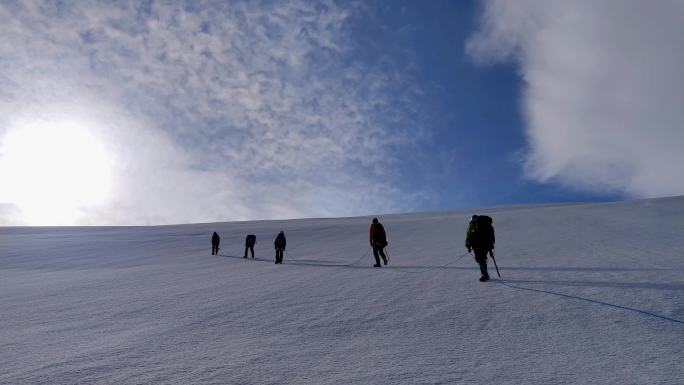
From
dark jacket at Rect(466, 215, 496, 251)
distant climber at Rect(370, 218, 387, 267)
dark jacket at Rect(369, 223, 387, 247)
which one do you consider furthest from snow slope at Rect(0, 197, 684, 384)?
dark jacket at Rect(369, 223, 387, 247)

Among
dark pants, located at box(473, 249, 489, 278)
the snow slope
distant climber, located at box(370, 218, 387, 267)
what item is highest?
distant climber, located at box(370, 218, 387, 267)

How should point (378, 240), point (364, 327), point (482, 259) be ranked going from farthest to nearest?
1. point (378, 240)
2. point (482, 259)
3. point (364, 327)

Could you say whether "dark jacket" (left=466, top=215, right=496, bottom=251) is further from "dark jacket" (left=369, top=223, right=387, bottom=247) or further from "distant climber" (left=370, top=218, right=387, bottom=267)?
"dark jacket" (left=369, top=223, right=387, bottom=247)

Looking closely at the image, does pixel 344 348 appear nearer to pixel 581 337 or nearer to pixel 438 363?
pixel 438 363

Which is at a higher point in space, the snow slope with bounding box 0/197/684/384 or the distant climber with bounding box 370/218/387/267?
the distant climber with bounding box 370/218/387/267

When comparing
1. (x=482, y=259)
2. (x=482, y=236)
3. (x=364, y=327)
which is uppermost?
(x=482, y=236)

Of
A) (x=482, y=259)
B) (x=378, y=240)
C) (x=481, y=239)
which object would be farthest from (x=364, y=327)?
(x=378, y=240)

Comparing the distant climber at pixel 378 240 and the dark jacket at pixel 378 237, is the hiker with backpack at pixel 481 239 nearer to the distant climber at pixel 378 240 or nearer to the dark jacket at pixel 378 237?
the distant climber at pixel 378 240

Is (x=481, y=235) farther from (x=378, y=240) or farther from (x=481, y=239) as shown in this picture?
(x=378, y=240)

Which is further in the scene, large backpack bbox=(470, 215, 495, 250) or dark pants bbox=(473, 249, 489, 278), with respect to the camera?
large backpack bbox=(470, 215, 495, 250)

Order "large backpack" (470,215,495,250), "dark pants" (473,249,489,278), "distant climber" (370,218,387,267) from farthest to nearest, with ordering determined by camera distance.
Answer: "distant climber" (370,218,387,267), "large backpack" (470,215,495,250), "dark pants" (473,249,489,278)

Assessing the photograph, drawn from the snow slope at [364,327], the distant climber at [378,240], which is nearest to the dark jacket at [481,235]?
→ the snow slope at [364,327]

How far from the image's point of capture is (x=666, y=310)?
20.7ft

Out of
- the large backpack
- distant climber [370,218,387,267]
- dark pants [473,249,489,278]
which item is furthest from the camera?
distant climber [370,218,387,267]
